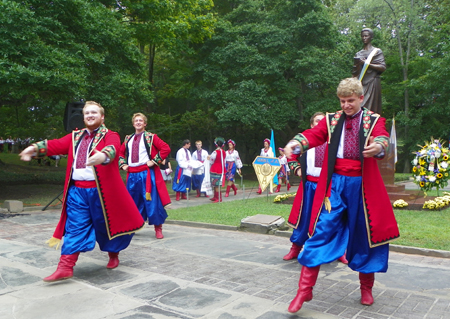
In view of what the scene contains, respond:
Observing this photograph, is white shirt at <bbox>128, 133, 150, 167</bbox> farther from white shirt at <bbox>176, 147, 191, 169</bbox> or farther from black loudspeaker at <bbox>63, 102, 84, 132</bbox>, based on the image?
white shirt at <bbox>176, 147, 191, 169</bbox>

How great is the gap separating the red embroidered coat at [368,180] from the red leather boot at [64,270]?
2.66m

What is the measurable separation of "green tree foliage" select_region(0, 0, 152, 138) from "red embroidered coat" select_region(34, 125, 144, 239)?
6.91m

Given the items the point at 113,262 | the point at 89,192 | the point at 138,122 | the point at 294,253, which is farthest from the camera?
the point at 138,122

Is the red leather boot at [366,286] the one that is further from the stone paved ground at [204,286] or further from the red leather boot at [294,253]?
the red leather boot at [294,253]

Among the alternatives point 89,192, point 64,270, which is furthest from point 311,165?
point 64,270

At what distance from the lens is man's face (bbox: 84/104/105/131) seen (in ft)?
15.8

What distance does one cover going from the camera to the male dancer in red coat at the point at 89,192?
15.3ft

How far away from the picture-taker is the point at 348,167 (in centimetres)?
377

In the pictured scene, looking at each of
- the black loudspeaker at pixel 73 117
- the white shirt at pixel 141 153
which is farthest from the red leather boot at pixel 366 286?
the black loudspeaker at pixel 73 117

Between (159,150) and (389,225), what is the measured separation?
170 inches

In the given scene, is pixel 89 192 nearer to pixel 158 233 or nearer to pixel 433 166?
pixel 158 233

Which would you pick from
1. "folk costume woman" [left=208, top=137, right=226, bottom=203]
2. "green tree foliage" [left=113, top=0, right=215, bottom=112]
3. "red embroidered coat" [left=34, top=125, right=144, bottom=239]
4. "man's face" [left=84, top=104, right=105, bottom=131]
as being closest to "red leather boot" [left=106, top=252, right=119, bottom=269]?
"red embroidered coat" [left=34, top=125, right=144, bottom=239]

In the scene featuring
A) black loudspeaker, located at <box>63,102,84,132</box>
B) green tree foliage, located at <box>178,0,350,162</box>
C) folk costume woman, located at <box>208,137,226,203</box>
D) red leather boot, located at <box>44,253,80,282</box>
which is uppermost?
green tree foliage, located at <box>178,0,350,162</box>

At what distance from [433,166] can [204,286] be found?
299 inches
